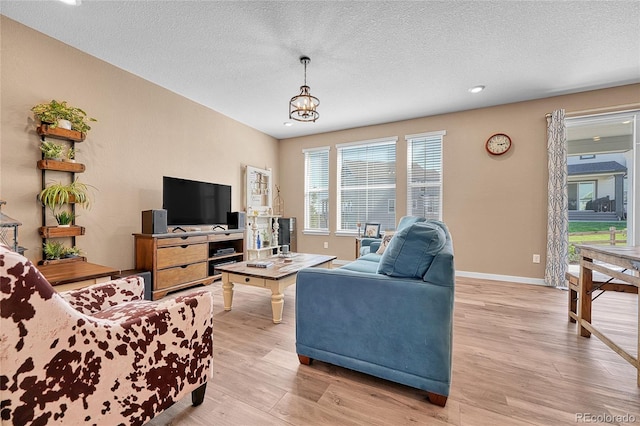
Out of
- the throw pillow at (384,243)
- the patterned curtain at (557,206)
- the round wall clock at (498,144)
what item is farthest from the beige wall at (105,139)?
the patterned curtain at (557,206)

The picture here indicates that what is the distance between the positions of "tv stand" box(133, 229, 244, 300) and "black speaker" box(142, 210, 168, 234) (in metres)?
0.07

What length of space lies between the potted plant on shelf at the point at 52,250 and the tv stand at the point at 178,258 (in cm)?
70

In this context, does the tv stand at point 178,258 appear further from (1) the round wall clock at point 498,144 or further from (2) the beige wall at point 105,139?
(1) the round wall clock at point 498,144

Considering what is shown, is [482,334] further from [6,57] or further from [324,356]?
[6,57]

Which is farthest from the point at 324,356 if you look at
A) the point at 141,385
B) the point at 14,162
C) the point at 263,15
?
the point at 14,162

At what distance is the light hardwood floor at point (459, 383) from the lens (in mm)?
1282

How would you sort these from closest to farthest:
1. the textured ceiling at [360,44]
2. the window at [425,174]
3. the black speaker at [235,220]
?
the textured ceiling at [360,44] → the black speaker at [235,220] → the window at [425,174]

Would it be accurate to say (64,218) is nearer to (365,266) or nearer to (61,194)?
(61,194)

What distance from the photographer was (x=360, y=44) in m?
2.52

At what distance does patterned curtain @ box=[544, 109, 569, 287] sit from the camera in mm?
3479

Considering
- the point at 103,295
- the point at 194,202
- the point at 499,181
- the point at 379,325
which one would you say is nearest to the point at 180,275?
the point at 194,202

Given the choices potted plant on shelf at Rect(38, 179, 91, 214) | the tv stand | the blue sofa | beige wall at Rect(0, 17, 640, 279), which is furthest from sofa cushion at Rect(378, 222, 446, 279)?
beige wall at Rect(0, 17, 640, 279)

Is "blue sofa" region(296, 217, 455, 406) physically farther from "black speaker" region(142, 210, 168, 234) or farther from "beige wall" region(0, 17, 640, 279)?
"beige wall" region(0, 17, 640, 279)

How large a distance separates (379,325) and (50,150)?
3152 millimetres
